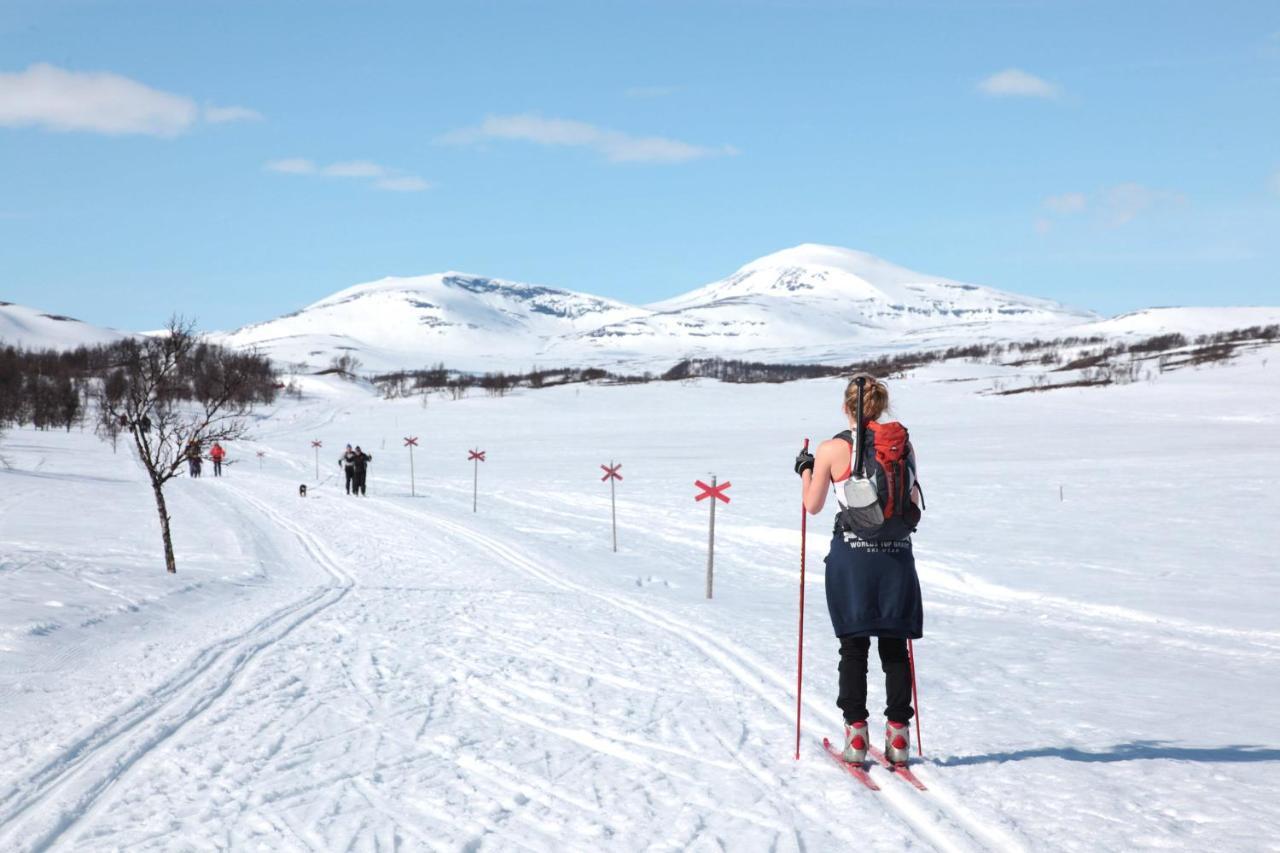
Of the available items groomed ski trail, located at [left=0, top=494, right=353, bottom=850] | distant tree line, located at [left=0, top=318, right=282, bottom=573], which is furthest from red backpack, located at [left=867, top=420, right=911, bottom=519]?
distant tree line, located at [left=0, top=318, right=282, bottom=573]

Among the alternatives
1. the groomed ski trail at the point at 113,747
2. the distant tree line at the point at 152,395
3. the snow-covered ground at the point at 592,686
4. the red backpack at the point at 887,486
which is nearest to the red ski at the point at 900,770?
the snow-covered ground at the point at 592,686

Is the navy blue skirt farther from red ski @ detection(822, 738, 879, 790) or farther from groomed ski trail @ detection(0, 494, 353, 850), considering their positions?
groomed ski trail @ detection(0, 494, 353, 850)

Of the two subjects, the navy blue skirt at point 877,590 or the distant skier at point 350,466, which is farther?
the distant skier at point 350,466

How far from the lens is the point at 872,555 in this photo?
540 centimetres

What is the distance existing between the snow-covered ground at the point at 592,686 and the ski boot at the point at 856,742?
15 centimetres

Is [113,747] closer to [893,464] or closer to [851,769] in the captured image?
[851,769]

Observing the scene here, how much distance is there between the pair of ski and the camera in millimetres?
5284

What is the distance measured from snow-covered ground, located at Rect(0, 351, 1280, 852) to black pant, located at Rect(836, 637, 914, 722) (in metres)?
0.36

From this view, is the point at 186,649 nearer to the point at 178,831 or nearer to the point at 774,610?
the point at 178,831

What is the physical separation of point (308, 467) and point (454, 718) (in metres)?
47.9

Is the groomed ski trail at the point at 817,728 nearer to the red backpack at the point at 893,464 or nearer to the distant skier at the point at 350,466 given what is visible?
the red backpack at the point at 893,464

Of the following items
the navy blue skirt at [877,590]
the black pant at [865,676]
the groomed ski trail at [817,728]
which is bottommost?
the groomed ski trail at [817,728]

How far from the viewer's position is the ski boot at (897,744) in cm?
544

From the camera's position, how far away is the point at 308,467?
51.7 m
